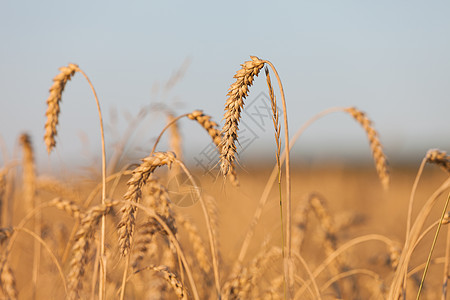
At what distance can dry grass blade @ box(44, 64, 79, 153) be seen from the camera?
6.16 feet

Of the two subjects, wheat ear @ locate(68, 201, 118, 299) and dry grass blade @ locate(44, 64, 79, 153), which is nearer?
wheat ear @ locate(68, 201, 118, 299)

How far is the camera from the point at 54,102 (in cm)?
194

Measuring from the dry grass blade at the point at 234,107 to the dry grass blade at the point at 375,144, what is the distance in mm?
679

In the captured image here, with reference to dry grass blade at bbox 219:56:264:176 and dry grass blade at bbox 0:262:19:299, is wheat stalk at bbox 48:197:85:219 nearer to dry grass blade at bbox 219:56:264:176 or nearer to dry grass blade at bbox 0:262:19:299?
dry grass blade at bbox 0:262:19:299

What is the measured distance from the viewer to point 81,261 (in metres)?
1.53

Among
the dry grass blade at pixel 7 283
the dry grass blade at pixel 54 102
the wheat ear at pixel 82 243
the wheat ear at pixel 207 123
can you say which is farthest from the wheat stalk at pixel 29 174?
the wheat ear at pixel 207 123

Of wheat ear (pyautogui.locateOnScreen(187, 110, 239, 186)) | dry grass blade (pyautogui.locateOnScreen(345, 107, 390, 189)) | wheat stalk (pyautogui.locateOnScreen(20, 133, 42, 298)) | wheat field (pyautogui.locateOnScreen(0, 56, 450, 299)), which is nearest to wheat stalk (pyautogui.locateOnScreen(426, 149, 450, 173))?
wheat field (pyautogui.locateOnScreen(0, 56, 450, 299))

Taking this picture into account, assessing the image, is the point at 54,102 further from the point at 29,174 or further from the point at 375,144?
the point at 375,144

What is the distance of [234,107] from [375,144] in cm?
83

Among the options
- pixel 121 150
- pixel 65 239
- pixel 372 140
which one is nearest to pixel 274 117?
pixel 372 140

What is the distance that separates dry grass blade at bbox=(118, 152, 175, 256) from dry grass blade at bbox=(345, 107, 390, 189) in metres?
0.84

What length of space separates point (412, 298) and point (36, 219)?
2211 mm

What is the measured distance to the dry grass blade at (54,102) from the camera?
188 cm

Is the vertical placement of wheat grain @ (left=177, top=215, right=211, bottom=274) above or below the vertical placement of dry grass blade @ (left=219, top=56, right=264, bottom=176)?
below
